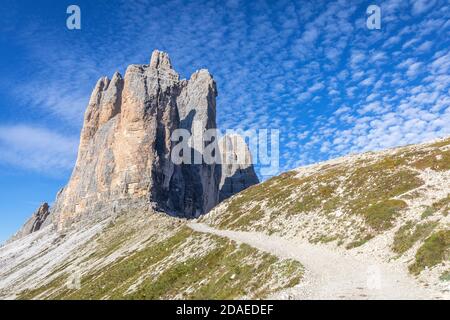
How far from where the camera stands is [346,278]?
981 inches

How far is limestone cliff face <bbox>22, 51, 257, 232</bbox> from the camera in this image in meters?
139

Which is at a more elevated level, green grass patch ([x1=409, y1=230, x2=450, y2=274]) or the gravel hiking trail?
green grass patch ([x1=409, y1=230, x2=450, y2=274])

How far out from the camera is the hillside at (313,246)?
24.8 meters

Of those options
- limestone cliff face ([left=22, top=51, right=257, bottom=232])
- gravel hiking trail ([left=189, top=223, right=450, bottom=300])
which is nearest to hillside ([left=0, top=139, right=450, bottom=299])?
gravel hiking trail ([left=189, top=223, right=450, bottom=300])

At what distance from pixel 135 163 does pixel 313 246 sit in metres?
114

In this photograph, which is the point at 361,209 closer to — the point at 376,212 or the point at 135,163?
the point at 376,212

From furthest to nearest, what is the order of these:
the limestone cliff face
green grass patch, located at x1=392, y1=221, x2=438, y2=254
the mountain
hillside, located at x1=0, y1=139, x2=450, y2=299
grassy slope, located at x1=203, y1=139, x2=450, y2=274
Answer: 1. the limestone cliff face
2. grassy slope, located at x1=203, y1=139, x2=450, y2=274
3. green grass patch, located at x1=392, y1=221, x2=438, y2=254
4. the mountain
5. hillside, located at x1=0, y1=139, x2=450, y2=299

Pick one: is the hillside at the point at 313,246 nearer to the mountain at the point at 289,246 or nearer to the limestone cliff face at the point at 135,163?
the mountain at the point at 289,246

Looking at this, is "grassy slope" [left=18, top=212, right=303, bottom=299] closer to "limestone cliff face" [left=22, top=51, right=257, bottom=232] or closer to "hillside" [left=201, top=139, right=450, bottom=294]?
"hillside" [left=201, top=139, right=450, bottom=294]

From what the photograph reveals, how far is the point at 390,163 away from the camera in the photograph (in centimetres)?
5631

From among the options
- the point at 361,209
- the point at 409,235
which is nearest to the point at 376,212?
the point at 361,209

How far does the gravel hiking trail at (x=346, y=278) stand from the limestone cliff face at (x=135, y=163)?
100646 mm

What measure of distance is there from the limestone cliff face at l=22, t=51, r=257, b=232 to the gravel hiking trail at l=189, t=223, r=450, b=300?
100646mm

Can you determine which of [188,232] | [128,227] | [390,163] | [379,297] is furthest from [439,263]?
[128,227]
